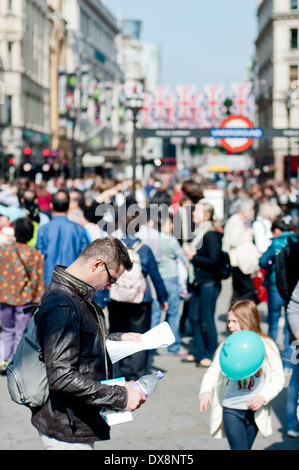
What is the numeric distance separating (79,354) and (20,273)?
186 inches

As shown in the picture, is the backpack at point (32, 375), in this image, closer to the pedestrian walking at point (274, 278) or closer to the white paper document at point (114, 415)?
the white paper document at point (114, 415)

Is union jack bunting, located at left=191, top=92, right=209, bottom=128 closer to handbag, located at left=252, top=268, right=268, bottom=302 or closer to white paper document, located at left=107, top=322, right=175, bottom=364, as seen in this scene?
handbag, located at left=252, top=268, right=268, bottom=302

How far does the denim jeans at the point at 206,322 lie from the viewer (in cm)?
907

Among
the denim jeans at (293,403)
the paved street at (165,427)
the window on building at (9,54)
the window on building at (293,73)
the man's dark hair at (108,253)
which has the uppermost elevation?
the window on building at (293,73)

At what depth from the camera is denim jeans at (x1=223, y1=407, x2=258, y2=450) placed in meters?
5.14

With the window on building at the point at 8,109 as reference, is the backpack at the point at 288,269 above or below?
below

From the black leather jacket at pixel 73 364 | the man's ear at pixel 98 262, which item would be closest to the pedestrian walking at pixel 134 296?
the black leather jacket at pixel 73 364

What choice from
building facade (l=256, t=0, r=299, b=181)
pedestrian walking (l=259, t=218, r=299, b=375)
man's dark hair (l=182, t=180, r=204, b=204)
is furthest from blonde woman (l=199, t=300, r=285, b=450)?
building facade (l=256, t=0, r=299, b=181)

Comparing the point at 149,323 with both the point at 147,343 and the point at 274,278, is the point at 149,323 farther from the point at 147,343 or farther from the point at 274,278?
the point at 147,343

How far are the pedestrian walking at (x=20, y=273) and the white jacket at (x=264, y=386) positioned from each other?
3516 mm

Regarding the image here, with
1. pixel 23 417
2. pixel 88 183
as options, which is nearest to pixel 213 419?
pixel 23 417

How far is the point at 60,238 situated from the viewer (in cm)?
855

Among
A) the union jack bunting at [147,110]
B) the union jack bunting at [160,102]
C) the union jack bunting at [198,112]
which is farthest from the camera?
the union jack bunting at [147,110]
